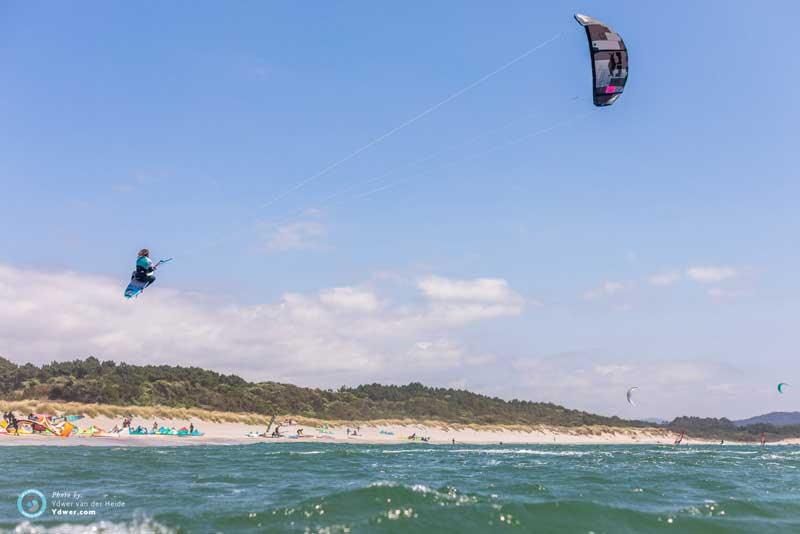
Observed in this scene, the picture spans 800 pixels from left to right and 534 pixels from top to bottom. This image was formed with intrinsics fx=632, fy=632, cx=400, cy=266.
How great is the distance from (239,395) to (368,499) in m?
49.5

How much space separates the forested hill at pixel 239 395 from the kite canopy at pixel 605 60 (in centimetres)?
4337

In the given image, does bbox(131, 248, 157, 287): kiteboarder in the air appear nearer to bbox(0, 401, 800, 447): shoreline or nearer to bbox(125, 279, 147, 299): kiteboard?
bbox(125, 279, 147, 299): kiteboard

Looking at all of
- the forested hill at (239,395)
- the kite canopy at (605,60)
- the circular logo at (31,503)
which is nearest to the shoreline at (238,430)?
the forested hill at (239,395)

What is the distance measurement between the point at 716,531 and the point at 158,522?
1024 cm

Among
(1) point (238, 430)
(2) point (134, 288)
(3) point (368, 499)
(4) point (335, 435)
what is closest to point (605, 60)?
(3) point (368, 499)

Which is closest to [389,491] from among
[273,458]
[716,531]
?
[716,531]

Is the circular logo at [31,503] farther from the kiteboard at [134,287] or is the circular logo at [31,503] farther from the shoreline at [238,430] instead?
the shoreline at [238,430]

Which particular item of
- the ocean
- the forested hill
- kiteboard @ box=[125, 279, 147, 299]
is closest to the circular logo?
the ocean

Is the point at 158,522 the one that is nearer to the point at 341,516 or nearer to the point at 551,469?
the point at 341,516

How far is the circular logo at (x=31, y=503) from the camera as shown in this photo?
11977 millimetres

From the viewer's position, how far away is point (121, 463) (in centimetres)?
2206

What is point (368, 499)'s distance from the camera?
13.7 m

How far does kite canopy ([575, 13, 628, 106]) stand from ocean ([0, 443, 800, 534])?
1156 cm

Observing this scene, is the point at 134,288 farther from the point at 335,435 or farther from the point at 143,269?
the point at 335,435
